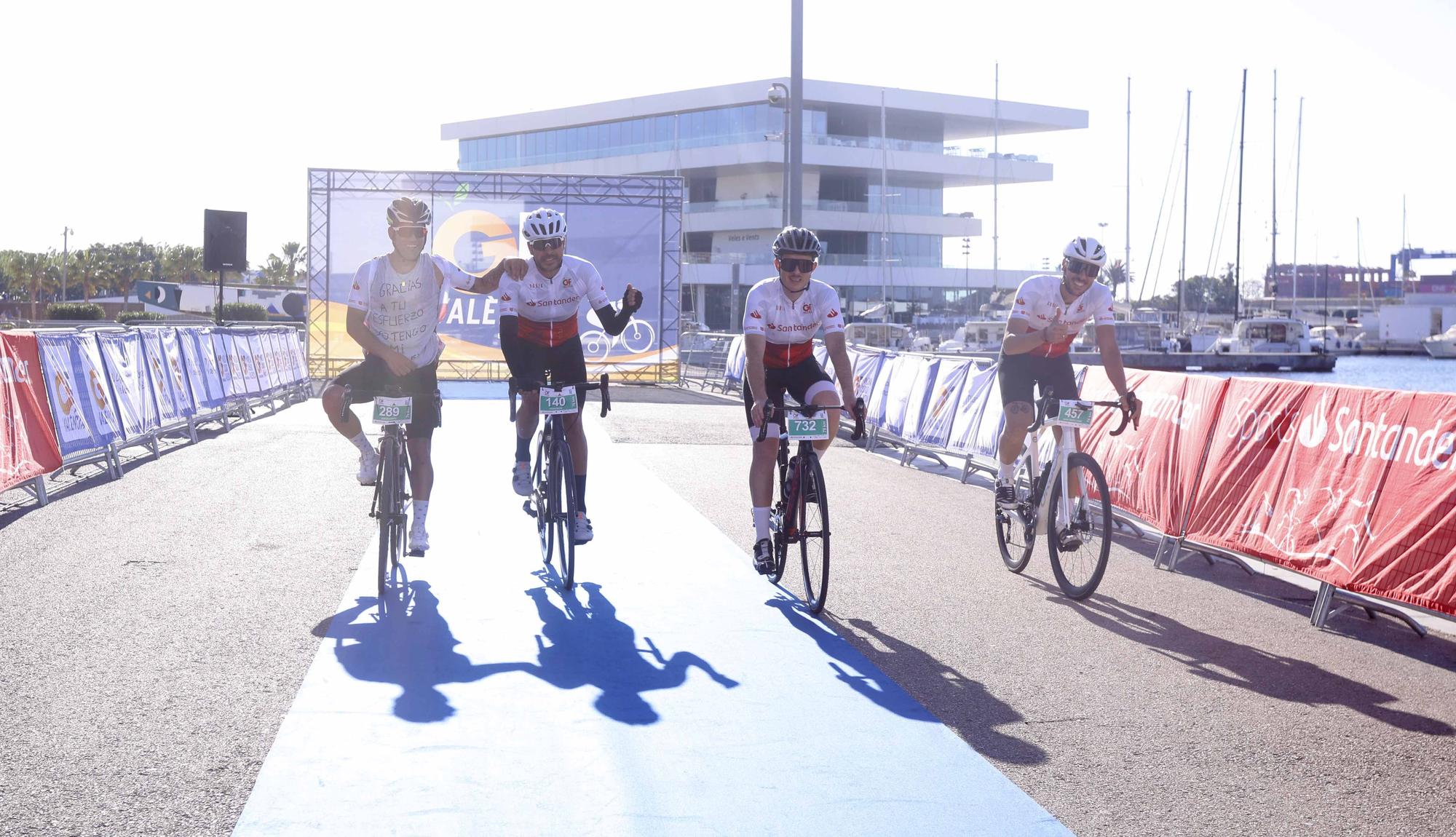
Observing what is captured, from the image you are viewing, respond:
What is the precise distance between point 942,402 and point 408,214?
8.47m

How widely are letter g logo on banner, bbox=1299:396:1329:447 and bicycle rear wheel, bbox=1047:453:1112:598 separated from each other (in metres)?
1.28

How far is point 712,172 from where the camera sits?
7625 centimetres

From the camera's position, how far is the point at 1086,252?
24.7ft

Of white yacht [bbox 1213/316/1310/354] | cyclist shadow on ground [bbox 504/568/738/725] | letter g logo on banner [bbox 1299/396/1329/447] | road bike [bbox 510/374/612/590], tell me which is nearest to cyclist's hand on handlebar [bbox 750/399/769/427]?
road bike [bbox 510/374/612/590]

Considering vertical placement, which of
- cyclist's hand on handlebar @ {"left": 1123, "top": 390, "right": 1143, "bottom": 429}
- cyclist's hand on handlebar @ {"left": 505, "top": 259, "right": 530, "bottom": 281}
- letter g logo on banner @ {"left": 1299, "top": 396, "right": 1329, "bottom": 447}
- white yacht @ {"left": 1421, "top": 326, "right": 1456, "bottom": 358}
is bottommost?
letter g logo on banner @ {"left": 1299, "top": 396, "right": 1329, "bottom": 447}

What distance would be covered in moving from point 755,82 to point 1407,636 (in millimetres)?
67270

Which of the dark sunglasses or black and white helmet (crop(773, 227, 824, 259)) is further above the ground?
Result: black and white helmet (crop(773, 227, 824, 259))

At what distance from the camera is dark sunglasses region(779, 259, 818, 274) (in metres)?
6.84

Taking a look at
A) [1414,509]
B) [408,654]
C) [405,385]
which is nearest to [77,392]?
[405,385]

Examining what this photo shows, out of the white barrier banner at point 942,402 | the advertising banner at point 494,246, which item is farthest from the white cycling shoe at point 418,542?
the advertising banner at point 494,246

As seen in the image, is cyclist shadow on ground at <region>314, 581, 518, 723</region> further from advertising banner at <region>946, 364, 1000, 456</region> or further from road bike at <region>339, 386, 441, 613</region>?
advertising banner at <region>946, 364, 1000, 456</region>

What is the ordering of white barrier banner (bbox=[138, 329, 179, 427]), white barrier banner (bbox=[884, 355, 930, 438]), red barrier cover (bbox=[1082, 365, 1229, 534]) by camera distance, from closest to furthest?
red barrier cover (bbox=[1082, 365, 1229, 534])
white barrier banner (bbox=[138, 329, 179, 427])
white barrier banner (bbox=[884, 355, 930, 438])

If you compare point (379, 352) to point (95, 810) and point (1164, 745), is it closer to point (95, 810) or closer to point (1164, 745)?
point (95, 810)

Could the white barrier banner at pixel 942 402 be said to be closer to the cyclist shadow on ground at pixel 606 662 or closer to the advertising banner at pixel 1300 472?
the advertising banner at pixel 1300 472
